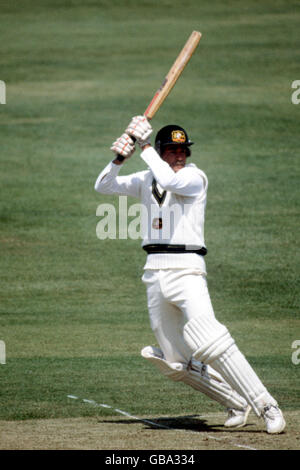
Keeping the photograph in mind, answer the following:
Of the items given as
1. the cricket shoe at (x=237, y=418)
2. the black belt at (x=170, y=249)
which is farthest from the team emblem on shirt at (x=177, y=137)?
the cricket shoe at (x=237, y=418)

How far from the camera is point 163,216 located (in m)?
7.07

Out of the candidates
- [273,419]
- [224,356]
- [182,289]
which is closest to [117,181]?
[182,289]

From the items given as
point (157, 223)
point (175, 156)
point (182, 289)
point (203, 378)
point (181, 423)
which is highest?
point (175, 156)

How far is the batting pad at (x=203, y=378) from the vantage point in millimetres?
7105

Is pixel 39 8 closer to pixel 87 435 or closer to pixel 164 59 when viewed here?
pixel 164 59

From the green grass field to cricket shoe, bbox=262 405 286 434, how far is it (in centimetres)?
116

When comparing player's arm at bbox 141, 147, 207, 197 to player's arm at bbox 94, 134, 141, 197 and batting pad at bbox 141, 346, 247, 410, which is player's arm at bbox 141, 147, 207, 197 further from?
batting pad at bbox 141, 346, 247, 410

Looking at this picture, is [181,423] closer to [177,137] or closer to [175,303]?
[175,303]

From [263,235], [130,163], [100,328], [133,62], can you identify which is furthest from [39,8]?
[100,328]

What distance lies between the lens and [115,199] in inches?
666

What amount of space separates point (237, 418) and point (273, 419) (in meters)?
0.48

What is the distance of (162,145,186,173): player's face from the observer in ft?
23.9

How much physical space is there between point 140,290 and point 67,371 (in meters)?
3.75

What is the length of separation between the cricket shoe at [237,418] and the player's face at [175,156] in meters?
1.94
